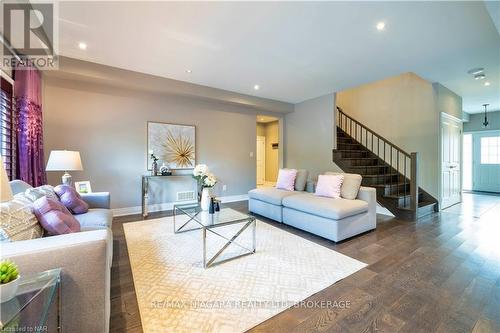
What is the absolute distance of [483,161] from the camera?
7.37 metres

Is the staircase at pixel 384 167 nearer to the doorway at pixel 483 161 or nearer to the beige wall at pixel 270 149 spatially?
the beige wall at pixel 270 149

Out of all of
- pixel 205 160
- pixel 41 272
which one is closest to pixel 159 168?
pixel 205 160

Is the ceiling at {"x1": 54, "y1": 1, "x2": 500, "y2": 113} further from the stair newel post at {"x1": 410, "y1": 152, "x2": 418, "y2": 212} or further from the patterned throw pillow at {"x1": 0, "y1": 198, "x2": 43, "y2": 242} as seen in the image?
the patterned throw pillow at {"x1": 0, "y1": 198, "x2": 43, "y2": 242}

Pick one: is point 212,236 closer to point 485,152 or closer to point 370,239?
point 370,239

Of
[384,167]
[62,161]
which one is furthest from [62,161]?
[384,167]

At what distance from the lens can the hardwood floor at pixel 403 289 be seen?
150 cm

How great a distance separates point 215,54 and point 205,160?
258 centimetres

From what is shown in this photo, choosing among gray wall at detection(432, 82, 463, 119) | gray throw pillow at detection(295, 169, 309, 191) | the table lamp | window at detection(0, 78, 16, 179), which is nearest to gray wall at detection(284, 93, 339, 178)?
gray throw pillow at detection(295, 169, 309, 191)

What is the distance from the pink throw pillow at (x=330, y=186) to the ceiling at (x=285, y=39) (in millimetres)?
1894

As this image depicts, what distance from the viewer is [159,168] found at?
460cm

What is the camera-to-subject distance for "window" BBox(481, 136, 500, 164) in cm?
707

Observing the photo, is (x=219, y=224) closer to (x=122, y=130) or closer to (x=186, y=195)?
(x=186, y=195)

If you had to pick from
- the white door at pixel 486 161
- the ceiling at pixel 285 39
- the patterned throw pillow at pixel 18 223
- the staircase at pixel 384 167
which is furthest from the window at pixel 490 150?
the patterned throw pillow at pixel 18 223

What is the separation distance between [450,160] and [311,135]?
125 inches
